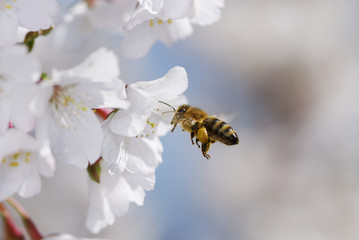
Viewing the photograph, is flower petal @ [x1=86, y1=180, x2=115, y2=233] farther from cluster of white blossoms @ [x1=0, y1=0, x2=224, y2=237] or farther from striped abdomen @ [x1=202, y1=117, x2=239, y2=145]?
striped abdomen @ [x1=202, y1=117, x2=239, y2=145]

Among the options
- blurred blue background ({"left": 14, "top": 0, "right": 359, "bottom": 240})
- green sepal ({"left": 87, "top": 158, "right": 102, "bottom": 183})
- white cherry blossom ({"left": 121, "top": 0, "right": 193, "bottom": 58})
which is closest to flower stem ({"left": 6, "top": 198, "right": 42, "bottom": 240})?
green sepal ({"left": 87, "top": 158, "right": 102, "bottom": 183})

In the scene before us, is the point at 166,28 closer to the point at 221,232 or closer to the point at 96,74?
the point at 96,74

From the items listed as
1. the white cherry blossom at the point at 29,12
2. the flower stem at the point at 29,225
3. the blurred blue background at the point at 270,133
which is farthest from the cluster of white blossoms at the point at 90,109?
the blurred blue background at the point at 270,133

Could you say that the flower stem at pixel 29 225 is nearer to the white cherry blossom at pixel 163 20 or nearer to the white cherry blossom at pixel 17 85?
the white cherry blossom at pixel 17 85

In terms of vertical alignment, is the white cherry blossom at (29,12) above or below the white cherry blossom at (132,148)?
above

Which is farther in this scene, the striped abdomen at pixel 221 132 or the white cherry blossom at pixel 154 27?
the striped abdomen at pixel 221 132

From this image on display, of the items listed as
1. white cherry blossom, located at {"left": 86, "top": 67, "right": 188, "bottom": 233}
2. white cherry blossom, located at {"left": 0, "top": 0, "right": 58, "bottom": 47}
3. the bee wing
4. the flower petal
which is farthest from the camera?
the bee wing

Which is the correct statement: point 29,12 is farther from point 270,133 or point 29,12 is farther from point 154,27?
point 270,133
